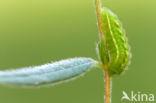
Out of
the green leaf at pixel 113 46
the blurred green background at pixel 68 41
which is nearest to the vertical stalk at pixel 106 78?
the green leaf at pixel 113 46

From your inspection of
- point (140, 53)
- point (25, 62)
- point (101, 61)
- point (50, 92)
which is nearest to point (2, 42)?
point (25, 62)

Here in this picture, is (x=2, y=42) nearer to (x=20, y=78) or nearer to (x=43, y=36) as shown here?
(x=43, y=36)

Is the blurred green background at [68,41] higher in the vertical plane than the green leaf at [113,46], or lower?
higher

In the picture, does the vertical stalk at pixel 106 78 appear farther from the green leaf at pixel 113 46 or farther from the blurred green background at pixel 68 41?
the blurred green background at pixel 68 41

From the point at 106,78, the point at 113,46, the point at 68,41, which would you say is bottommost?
the point at 106,78

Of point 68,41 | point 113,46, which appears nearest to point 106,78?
point 113,46

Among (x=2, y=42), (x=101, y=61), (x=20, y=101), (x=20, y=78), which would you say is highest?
(x=2, y=42)

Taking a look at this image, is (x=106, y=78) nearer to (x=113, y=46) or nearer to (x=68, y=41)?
(x=113, y=46)

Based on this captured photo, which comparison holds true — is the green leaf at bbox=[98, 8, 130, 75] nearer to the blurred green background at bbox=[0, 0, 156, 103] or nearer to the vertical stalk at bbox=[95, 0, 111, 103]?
the vertical stalk at bbox=[95, 0, 111, 103]
